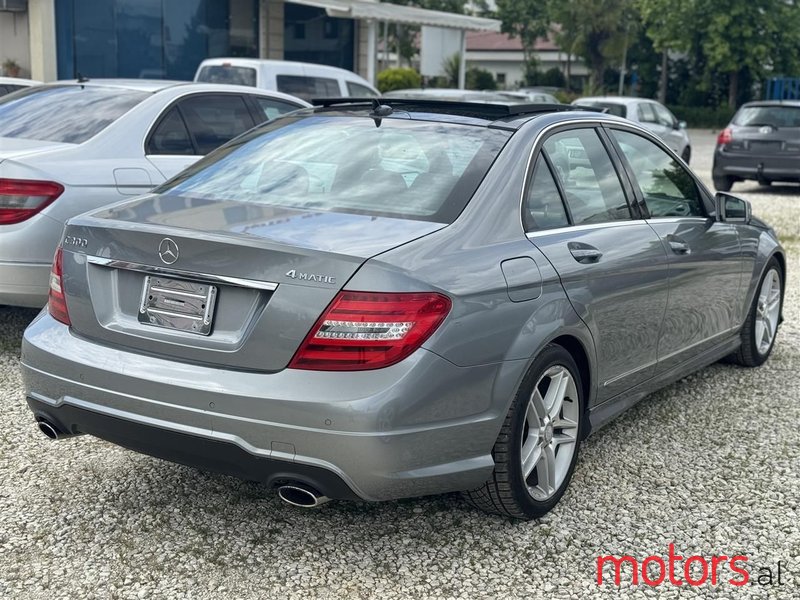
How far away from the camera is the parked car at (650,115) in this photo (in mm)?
19844

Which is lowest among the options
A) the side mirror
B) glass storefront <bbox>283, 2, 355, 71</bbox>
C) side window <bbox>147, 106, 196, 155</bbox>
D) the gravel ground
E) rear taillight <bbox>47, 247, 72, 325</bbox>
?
the gravel ground

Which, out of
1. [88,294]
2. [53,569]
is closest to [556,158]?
[88,294]

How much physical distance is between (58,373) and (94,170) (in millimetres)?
2679

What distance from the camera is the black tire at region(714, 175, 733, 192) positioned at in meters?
16.7

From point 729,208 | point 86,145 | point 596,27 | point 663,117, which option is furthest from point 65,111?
point 596,27

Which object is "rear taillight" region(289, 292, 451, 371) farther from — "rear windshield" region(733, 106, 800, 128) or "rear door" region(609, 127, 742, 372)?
"rear windshield" region(733, 106, 800, 128)

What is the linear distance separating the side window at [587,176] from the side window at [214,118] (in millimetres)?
3203

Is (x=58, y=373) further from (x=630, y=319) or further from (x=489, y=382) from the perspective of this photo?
(x=630, y=319)

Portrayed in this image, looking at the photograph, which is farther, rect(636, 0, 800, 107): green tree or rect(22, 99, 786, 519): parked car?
rect(636, 0, 800, 107): green tree

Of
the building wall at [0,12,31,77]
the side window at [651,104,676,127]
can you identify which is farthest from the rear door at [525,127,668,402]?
the building wall at [0,12,31,77]

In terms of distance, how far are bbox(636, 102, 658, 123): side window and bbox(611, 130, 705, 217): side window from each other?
613 inches

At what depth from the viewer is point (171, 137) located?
21.7ft

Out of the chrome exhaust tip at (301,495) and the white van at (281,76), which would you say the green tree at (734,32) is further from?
the chrome exhaust tip at (301,495)

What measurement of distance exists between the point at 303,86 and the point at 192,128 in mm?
8389
